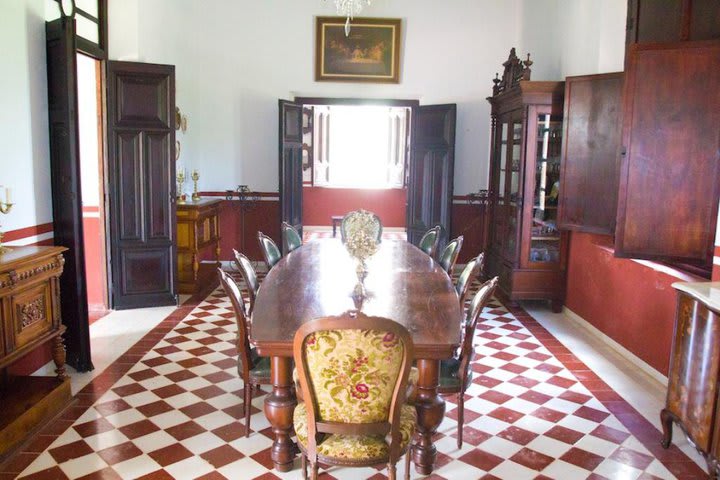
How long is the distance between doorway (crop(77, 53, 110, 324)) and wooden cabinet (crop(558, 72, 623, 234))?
166 inches

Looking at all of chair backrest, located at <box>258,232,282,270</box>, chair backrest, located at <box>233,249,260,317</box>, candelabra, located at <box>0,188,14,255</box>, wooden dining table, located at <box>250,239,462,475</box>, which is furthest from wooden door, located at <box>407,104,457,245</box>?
candelabra, located at <box>0,188,14,255</box>

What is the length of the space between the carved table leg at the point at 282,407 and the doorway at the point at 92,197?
3339 mm

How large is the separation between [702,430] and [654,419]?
784 mm

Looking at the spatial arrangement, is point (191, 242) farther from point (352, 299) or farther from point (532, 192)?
point (352, 299)

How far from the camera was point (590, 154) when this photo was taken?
16.0ft

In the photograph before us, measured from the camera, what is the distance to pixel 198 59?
24.4ft

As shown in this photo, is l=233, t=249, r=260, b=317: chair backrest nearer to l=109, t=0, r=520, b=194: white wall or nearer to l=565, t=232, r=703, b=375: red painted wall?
l=565, t=232, r=703, b=375: red painted wall

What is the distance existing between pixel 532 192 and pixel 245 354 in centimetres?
352

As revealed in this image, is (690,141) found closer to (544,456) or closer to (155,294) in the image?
(544,456)

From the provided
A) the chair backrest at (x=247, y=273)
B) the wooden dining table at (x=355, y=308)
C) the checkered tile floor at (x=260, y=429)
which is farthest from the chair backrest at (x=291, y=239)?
the chair backrest at (x=247, y=273)

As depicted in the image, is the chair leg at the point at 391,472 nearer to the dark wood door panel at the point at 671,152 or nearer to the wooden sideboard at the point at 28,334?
the wooden sideboard at the point at 28,334

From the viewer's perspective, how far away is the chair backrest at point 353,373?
6.43 feet

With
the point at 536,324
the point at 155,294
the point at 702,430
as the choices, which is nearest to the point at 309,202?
the point at 155,294

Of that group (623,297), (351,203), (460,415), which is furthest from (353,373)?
(351,203)
